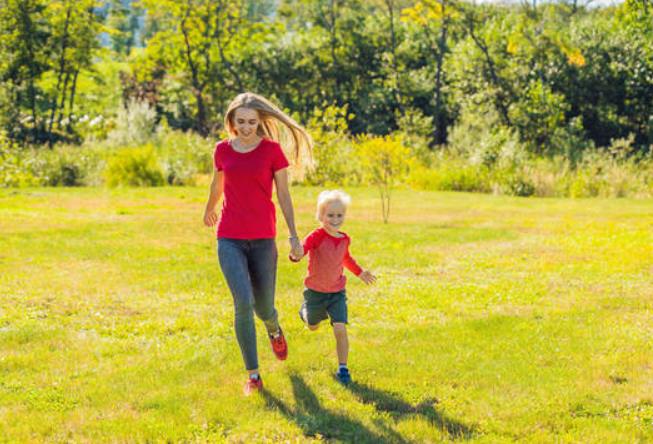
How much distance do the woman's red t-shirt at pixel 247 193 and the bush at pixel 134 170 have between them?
2043 centimetres

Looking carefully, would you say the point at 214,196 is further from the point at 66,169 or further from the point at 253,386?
the point at 66,169

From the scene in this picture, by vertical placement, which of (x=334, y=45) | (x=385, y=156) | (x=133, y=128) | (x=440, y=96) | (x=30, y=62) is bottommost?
(x=385, y=156)

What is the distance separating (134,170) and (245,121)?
20.6 metres

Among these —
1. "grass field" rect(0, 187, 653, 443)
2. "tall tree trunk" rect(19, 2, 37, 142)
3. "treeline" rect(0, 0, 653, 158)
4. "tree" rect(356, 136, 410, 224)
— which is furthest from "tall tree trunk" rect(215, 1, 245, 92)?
"grass field" rect(0, 187, 653, 443)

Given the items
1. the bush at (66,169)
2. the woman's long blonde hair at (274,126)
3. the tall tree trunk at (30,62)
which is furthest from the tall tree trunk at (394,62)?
the woman's long blonde hair at (274,126)

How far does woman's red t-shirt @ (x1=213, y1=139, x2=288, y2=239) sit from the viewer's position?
562 centimetres

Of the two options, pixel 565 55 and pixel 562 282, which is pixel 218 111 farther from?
pixel 562 282

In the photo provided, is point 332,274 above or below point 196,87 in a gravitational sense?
below

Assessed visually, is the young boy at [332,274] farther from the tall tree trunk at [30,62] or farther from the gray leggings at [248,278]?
the tall tree trunk at [30,62]

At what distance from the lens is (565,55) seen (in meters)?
31.0

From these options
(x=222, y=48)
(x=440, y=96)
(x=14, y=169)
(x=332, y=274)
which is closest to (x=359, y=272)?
(x=332, y=274)

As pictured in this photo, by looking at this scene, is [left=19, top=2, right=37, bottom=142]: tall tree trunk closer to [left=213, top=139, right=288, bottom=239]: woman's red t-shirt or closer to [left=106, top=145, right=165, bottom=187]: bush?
[left=106, top=145, right=165, bottom=187]: bush

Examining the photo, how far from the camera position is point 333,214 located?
5949 millimetres

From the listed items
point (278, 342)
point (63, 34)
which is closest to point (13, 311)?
point (278, 342)
